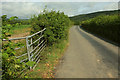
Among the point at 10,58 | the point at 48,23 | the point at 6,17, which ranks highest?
the point at 48,23

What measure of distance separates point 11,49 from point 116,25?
10.4 metres

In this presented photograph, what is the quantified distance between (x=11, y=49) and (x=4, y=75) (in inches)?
22.8

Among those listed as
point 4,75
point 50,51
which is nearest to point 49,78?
point 4,75

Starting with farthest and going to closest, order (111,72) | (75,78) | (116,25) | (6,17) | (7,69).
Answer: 1. (116,25)
2. (111,72)
3. (75,78)
4. (7,69)
5. (6,17)

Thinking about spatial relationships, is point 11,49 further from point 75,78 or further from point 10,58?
point 75,78

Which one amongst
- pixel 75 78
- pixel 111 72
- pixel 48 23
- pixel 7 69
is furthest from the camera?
pixel 48 23

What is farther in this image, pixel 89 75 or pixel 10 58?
pixel 89 75

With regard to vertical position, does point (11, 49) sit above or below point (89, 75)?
above

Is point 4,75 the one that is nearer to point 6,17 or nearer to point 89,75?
point 6,17

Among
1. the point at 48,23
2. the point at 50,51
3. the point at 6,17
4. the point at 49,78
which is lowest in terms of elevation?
the point at 49,78

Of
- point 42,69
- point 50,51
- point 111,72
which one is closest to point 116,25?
point 111,72

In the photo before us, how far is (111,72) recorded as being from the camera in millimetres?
3930

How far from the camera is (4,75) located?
6.02 ft

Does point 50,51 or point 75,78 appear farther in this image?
point 50,51
